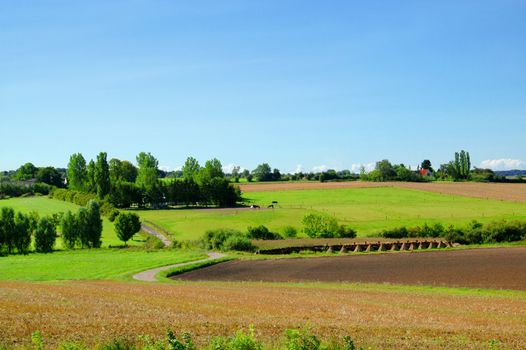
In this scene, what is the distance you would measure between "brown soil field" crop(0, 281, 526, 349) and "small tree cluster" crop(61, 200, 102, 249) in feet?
196

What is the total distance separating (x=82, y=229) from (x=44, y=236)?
6.32 metres

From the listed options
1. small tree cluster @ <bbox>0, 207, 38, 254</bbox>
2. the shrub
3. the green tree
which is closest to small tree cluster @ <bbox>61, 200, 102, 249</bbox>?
the green tree

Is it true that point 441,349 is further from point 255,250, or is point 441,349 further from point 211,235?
point 211,235

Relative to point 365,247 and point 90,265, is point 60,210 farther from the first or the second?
point 365,247

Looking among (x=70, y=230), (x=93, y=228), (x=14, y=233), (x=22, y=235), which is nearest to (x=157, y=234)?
(x=93, y=228)

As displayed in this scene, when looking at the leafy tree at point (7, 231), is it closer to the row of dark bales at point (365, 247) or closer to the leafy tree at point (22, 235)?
the leafy tree at point (22, 235)

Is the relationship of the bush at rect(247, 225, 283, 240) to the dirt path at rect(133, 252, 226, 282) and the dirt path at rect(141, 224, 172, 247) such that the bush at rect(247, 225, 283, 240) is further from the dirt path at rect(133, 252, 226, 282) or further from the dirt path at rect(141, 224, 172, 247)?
the dirt path at rect(133, 252, 226, 282)

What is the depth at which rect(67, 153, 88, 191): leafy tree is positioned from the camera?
165m

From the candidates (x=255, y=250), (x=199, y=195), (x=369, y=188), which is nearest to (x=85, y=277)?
(x=255, y=250)

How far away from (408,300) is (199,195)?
389 ft

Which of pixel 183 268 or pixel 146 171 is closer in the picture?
pixel 183 268

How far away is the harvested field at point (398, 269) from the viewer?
44312 millimetres

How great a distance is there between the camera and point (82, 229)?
8638 centimetres

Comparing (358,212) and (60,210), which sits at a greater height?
(60,210)
